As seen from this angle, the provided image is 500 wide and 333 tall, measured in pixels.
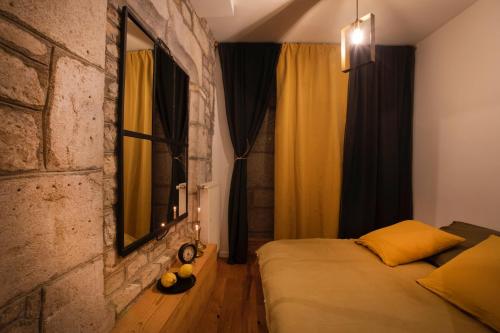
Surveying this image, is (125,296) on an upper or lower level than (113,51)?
lower

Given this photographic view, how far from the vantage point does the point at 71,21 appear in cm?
81

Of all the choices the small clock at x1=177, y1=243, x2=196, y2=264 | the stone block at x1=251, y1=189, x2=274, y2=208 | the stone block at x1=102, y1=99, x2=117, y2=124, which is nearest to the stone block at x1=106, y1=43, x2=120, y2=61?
the stone block at x1=102, y1=99, x2=117, y2=124

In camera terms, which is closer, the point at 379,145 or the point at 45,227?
the point at 45,227

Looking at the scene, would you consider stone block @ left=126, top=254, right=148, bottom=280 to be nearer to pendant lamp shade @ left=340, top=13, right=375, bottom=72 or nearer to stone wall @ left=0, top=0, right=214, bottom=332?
stone wall @ left=0, top=0, right=214, bottom=332

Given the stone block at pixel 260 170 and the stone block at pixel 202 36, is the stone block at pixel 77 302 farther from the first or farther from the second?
the stone block at pixel 260 170

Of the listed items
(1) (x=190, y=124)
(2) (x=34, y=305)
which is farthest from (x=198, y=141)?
(2) (x=34, y=305)

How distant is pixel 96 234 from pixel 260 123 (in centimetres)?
229

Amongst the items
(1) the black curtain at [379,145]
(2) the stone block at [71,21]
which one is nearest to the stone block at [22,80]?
(2) the stone block at [71,21]

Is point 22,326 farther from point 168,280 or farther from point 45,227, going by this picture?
point 168,280

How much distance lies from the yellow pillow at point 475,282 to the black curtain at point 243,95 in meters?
1.97

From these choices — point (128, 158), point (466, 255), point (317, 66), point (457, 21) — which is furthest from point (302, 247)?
point (457, 21)

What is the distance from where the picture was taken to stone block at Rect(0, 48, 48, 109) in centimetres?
62

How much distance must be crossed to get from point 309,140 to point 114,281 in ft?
8.14

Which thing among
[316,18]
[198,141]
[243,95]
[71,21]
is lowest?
[198,141]
